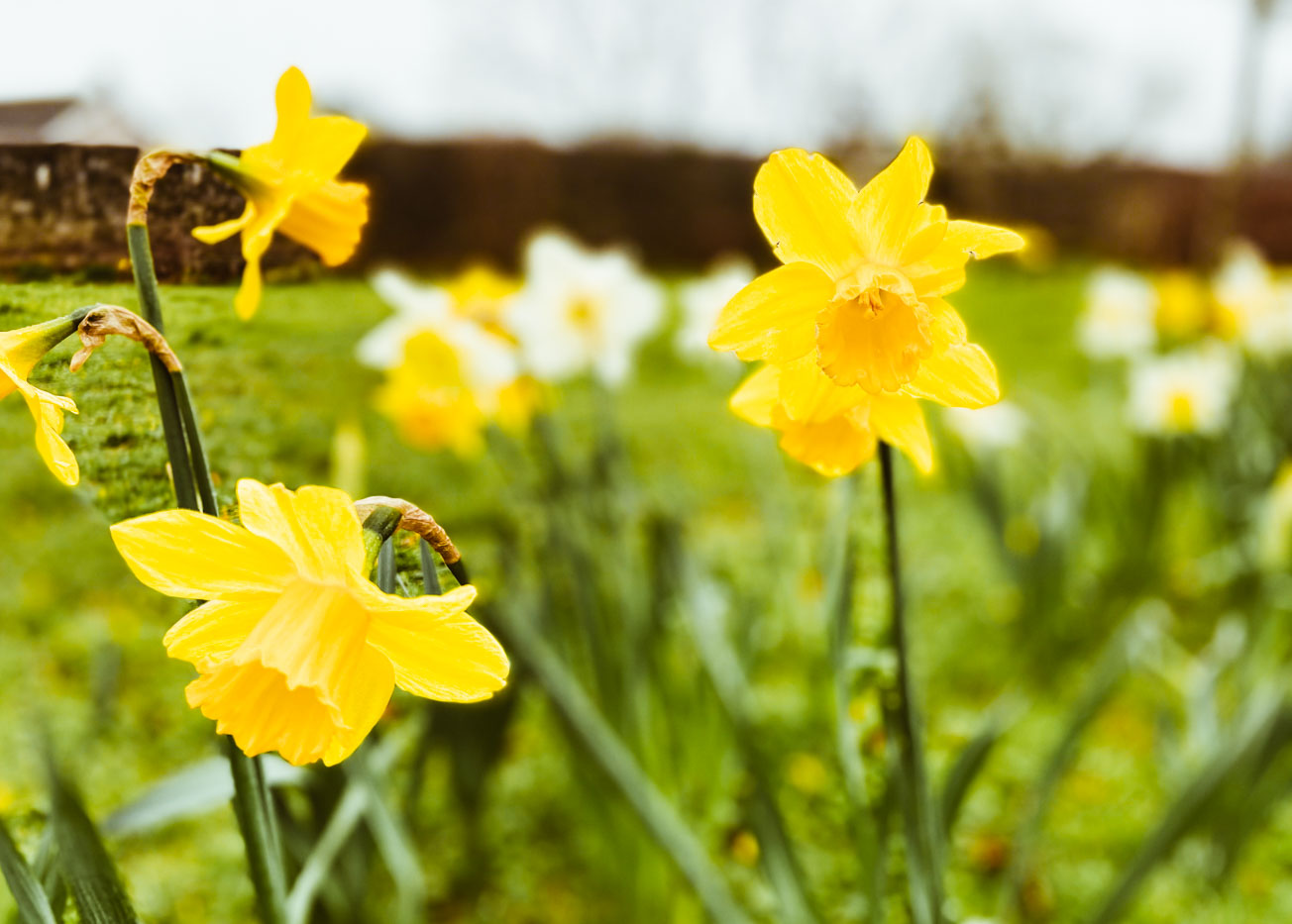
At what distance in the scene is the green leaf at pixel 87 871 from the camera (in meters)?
0.40

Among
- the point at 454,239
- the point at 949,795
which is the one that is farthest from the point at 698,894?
the point at 454,239

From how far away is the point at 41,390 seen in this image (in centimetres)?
34

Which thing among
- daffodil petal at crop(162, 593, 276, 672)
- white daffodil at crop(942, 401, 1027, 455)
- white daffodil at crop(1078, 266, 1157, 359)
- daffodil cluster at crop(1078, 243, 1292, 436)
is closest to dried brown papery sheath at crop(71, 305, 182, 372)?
daffodil petal at crop(162, 593, 276, 672)

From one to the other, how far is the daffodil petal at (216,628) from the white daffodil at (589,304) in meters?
1.02

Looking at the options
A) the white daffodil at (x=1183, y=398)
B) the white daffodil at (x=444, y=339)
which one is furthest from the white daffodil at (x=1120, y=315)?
the white daffodil at (x=444, y=339)

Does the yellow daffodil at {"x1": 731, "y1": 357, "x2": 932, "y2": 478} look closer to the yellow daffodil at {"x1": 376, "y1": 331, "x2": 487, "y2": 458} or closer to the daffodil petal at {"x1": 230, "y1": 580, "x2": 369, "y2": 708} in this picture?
the daffodil petal at {"x1": 230, "y1": 580, "x2": 369, "y2": 708}

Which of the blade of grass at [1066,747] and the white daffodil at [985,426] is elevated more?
the blade of grass at [1066,747]

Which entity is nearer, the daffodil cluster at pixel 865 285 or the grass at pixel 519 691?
the daffodil cluster at pixel 865 285

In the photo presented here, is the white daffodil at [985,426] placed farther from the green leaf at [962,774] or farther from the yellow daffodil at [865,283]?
the yellow daffodil at [865,283]

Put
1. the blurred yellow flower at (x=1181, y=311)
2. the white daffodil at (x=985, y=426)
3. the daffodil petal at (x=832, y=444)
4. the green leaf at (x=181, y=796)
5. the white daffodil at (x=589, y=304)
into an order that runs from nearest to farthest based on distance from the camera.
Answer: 1. the daffodil petal at (x=832, y=444)
2. the green leaf at (x=181, y=796)
3. the white daffodil at (x=589, y=304)
4. the white daffodil at (x=985, y=426)
5. the blurred yellow flower at (x=1181, y=311)

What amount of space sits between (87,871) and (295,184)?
1.07ft

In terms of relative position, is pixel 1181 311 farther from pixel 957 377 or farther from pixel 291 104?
pixel 291 104

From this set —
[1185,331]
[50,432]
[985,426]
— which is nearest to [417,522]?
[50,432]

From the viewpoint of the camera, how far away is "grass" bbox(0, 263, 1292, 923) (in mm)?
483
